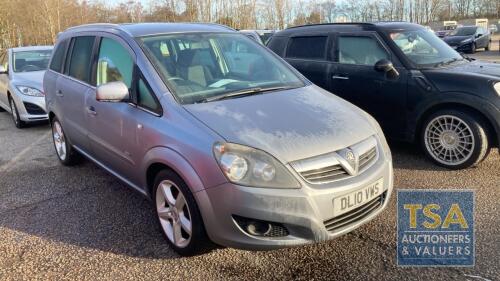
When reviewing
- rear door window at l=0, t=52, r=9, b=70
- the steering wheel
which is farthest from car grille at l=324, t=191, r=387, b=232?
rear door window at l=0, t=52, r=9, b=70

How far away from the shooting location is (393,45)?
5.57m

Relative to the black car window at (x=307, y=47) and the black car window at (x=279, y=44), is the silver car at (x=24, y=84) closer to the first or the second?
the black car window at (x=279, y=44)

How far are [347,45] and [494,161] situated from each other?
2.35 meters

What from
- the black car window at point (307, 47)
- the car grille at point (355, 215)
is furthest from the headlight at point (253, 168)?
the black car window at point (307, 47)

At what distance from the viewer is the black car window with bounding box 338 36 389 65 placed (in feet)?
18.6

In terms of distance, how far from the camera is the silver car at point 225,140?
2797mm

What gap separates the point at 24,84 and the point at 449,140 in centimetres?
734

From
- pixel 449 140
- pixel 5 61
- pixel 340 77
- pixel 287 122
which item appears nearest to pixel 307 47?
pixel 340 77

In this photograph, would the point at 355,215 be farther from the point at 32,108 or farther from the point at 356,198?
the point at 32,108

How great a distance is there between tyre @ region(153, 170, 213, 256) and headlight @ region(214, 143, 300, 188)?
40cm

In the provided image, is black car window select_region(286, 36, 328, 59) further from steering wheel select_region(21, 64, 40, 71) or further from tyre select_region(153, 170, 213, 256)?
steering wheel select_region(21, 64, 40, 71)

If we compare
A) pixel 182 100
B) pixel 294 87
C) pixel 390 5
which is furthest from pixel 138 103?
pixel 390 5

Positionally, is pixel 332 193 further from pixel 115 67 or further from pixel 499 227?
pixel 115 67

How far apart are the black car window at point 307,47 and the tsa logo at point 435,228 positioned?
2.74 metres
